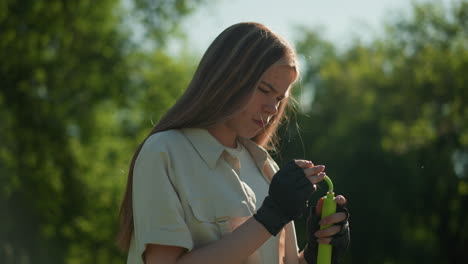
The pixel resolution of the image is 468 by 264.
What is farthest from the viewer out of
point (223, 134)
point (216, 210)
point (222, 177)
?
point (223, 134)

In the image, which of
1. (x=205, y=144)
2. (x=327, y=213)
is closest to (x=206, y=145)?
(x=205, y=144)

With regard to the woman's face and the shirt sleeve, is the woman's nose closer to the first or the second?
the woman's face

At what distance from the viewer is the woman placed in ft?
6.93

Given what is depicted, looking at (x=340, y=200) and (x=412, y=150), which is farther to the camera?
(x=412, y=150)

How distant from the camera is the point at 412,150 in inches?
687

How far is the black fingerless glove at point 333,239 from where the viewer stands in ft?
7.91

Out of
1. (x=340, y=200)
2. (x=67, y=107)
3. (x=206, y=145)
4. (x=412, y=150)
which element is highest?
(x=206, y=145)

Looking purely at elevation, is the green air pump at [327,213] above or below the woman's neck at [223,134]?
below

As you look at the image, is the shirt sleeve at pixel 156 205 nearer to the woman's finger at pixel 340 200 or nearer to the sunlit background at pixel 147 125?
the woman's finger at pixel 340 200

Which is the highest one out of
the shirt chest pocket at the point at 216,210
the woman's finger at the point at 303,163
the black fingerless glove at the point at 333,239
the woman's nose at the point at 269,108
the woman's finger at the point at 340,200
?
the woman's nose at the point at 269,108

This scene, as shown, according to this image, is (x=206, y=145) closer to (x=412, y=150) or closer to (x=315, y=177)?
(x=315, y=177)

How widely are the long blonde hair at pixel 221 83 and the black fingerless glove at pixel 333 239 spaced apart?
0.49 meters

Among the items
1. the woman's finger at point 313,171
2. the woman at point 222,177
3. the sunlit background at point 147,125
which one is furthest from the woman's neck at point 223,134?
the sunlit background at point 147,125

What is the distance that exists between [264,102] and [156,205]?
0.53 metres
